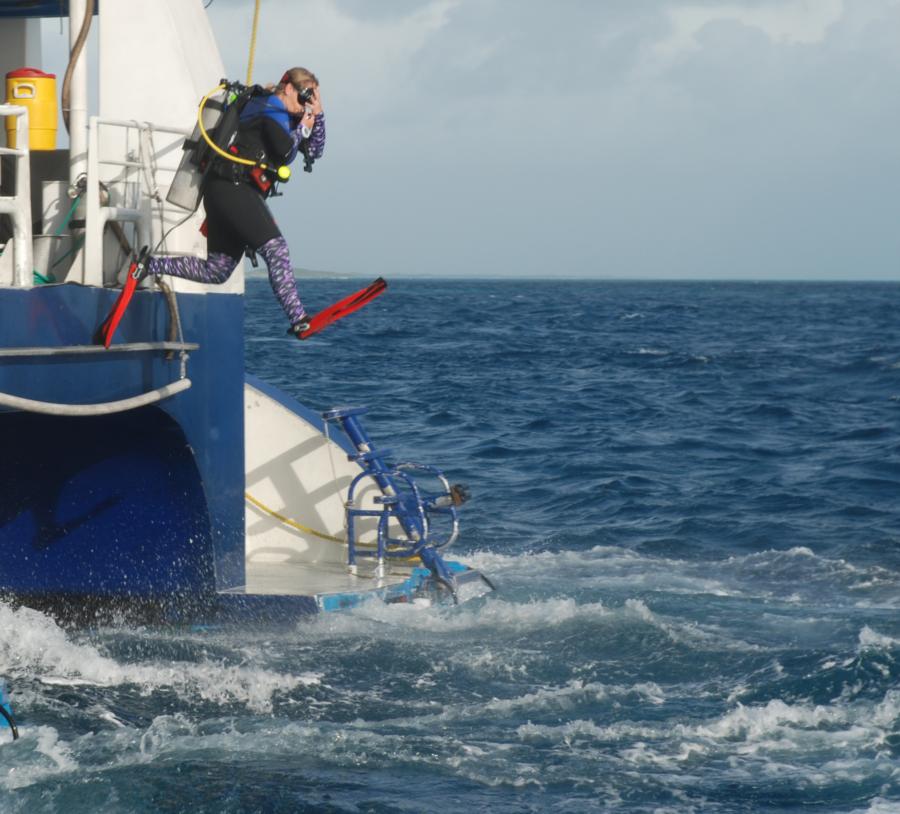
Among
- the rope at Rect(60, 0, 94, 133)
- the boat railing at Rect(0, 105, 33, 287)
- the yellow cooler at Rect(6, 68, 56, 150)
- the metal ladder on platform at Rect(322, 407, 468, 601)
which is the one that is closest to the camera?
the boat railing at Rect(0, 105, 33, 287)

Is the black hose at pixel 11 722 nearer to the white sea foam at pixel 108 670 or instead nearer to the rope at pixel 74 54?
the white sea foam at pixel 108 670

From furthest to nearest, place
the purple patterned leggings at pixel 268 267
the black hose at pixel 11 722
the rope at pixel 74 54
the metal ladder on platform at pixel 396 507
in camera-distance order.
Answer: the metal ladder on platform at pixel 396 507
the rope at pixel 74 54
the purple patterned leggings at pixel 268 267
the black hose at pixel 11 722

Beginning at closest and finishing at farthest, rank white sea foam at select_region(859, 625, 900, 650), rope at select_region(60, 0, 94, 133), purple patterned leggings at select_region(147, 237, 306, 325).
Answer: purple patterned leggings at select_region(147, 237, 306, 325), rope at select_region(60, 0, 94, 133), white sea foam at select_region(859, 625, 900, 650)

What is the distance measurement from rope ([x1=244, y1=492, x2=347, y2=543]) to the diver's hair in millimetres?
4008

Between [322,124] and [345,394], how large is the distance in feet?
60.6

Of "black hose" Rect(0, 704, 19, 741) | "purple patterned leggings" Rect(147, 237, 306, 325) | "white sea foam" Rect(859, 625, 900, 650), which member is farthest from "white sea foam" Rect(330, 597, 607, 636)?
"black hose" Rect(0, 704, 19, 741)

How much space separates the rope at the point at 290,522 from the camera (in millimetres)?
11695

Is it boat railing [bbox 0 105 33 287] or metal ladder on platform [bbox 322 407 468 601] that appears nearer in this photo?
boat railing [bbox 0 105 33 287]

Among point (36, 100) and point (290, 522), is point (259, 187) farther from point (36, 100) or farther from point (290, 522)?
point (290, 522)

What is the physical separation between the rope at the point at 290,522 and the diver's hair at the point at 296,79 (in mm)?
4008

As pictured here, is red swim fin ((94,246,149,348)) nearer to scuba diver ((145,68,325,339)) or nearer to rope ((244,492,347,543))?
scuba diver ((145,68,325,339))

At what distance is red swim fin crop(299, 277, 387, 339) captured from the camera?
8594 millimetres

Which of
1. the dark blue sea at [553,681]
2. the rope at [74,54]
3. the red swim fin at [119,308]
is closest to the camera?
the dark blue sea at [553,681]

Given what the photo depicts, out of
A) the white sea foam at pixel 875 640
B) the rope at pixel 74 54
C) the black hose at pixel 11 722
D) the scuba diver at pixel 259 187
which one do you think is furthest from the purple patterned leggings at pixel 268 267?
the white sea foam at pixel 875 640
